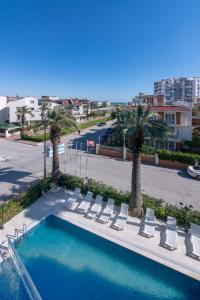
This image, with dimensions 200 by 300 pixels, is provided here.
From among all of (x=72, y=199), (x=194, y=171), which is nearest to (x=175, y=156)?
(x=194, y=171)

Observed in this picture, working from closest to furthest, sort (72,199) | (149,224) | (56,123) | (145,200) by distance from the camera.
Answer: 1. (149,224)
2. (145,200)
3. (72,199)
4. (56,123)

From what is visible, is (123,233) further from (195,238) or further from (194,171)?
(194,171)

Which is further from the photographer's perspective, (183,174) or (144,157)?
(144,157)

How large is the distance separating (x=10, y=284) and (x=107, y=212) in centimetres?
778

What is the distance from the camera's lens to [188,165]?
28.3 m

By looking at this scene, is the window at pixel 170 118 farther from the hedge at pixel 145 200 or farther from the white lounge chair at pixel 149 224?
the white lounge chair at pixel 149 224

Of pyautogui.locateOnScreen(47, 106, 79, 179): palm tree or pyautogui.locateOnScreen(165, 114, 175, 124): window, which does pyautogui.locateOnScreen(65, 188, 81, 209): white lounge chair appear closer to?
pyautogui.locateOnScreen(47, 106, 79, 179): palm tree

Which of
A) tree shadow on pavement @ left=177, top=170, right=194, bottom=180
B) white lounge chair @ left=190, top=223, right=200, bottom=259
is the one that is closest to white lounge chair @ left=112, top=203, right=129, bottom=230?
white lounge chair @ left=190, top=223, right=200, bottom=259

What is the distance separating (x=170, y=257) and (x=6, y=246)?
9.68 metres

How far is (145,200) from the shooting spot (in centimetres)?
1798

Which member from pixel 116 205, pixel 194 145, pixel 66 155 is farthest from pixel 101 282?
pixel 194 145

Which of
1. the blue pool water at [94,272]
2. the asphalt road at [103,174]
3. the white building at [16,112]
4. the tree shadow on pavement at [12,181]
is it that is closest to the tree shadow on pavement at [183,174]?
the asphalt road at [103,174]

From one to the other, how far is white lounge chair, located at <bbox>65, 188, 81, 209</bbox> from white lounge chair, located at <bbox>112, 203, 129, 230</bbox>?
407 centimetres

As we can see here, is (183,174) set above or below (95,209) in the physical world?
above
